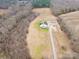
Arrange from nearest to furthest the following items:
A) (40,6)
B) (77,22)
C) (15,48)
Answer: (15,48) < (77,22) < (40,6)

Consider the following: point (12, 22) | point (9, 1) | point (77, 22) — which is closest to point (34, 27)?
point (12, 22)

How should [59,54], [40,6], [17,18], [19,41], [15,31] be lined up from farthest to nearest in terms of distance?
[40,6] → [17,18] → [15,31] → [19,41] → [59,54]

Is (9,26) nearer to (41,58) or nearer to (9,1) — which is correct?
(41,58)

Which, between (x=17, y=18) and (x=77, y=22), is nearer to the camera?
(x=77, y=22)

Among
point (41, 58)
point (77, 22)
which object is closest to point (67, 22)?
point (77, 22)

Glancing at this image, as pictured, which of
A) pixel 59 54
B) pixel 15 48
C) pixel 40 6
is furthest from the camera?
pixel 40 6

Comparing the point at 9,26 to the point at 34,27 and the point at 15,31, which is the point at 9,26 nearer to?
the point at 15,31

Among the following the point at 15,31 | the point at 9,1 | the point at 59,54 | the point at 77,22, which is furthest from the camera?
the point at 9,1

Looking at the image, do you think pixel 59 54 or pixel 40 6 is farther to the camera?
pixel 40 6

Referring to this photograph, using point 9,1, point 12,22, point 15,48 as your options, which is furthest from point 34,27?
point 9,1
